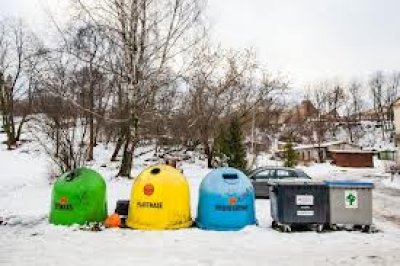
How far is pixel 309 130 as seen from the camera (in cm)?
9406

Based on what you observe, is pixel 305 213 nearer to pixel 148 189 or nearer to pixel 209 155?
pixel 148 189

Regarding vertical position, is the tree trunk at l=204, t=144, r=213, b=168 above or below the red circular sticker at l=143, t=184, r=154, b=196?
above

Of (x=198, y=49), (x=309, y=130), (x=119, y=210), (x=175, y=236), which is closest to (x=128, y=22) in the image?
(x=198, y=49)

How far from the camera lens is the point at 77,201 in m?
11.8

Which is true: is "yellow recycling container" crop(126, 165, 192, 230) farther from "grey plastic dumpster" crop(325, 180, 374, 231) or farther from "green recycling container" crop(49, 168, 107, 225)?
"grey plastic dumpster" crop(325, 180, 374, 231)

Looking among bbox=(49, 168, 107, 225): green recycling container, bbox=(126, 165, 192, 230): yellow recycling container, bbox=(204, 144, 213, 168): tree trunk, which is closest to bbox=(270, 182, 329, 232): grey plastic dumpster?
bbox=(126, 165, 192, 230): yellow recycling container

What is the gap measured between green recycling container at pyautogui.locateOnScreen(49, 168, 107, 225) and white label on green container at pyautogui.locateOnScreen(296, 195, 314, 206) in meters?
4.71

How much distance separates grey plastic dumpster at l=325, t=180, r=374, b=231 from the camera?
11.5 m

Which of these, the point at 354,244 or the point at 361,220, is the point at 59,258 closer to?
the point at 354,244

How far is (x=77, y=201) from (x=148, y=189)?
69.0 inches

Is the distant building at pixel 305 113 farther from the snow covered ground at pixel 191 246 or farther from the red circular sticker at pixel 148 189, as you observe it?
the red circular sticker at pixel 148 189

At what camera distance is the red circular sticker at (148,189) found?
11484 millimetres

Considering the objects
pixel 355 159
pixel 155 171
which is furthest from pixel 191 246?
pixel 355 159

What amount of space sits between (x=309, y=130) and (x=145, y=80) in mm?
74403
